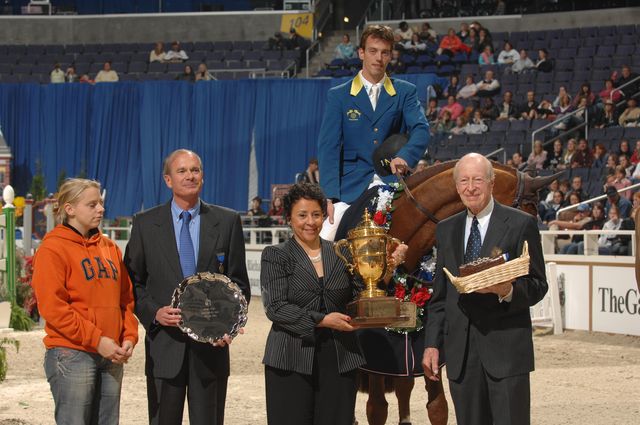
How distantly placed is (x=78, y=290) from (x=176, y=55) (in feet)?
74.8

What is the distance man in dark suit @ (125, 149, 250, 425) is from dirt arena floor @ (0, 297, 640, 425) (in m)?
2.36

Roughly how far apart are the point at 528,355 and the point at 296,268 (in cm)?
107

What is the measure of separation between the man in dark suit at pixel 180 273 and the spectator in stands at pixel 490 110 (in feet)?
51.7

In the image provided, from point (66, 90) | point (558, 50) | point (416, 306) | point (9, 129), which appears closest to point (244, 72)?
point (66, 90)

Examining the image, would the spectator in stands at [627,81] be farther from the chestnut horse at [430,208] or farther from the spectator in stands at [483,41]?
the chestnut horse at [430,208]

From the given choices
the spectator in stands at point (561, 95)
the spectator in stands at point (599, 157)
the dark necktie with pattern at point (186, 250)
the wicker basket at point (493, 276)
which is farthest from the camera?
the spectator in stands at point (561, 95)

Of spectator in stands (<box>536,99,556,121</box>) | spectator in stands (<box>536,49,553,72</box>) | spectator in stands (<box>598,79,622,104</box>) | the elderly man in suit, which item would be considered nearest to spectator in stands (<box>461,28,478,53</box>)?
spectator in stands (<box>536,49,553,72</box>)

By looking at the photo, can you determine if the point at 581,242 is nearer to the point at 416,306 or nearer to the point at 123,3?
the point at 416,306

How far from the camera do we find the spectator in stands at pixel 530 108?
19.8 meters

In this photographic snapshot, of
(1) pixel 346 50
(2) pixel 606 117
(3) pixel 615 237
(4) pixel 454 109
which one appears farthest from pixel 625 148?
(1) pixel 346 50

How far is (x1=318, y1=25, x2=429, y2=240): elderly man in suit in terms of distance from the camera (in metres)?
6.25

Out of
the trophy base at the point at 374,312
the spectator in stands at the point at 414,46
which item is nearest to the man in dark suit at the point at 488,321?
the trophy base at the point at 374,312

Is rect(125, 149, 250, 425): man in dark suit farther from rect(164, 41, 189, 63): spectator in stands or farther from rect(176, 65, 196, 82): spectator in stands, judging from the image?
rect(164, 41, 189, 63): spectator in stands

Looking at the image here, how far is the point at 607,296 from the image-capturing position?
40.5 feet
